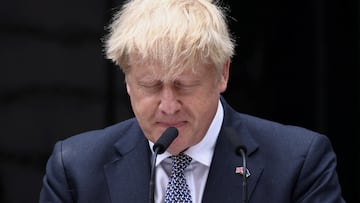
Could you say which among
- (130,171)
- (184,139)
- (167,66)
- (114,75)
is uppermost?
(167,66)

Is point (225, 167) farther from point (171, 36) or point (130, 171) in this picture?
point (171, 36)

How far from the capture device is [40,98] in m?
4.67

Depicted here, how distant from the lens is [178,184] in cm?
315

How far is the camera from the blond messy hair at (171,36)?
3018 mm

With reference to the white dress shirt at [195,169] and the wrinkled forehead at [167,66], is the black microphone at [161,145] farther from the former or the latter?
the white dress shirt at [195,169]

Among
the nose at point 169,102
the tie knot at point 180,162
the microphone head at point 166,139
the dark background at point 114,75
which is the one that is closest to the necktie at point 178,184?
the tie knot at point 180,162

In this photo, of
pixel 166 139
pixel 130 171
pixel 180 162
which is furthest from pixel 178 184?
pixel 166 139

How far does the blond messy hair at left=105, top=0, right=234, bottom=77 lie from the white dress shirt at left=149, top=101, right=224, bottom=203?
0.27 m

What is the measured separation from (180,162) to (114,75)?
1.56 metres

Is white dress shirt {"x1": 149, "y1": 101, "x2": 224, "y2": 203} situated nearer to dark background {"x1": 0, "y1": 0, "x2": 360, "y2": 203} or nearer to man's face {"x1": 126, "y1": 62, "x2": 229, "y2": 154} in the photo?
man's face {"x1": 126, "y1": 62, "x2": 229, "y2": 154}

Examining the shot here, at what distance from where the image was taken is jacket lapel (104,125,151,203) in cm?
322

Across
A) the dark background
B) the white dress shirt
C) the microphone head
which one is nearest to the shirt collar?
the white dress shirt

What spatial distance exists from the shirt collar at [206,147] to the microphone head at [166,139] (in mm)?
332

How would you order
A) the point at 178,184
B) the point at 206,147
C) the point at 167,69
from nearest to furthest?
the point at 167,69 < the point at 178,184 < the point at 206,147
